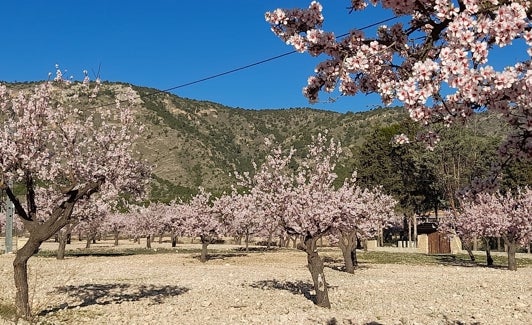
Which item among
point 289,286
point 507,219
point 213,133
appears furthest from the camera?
point 213,133

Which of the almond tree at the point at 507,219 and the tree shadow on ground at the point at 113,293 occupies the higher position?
the almond tree at the point at 507,219

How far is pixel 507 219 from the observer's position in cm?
3028

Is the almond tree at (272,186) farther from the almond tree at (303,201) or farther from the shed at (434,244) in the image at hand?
the shed at (434,244)

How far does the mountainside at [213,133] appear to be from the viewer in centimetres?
13562

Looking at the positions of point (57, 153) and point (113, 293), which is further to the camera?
point (113, 293)

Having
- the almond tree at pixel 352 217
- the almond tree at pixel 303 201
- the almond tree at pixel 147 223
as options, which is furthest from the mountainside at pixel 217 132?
the almond tree at pixel 303 201

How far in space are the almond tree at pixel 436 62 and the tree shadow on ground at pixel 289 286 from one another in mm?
13857

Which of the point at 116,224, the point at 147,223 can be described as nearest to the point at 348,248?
the point at 147,223

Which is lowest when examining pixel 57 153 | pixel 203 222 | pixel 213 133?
pixel 203 222

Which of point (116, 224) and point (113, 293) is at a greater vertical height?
point (116, 224)

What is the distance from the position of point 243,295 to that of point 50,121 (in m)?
9.02

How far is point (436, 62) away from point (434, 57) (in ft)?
5.84

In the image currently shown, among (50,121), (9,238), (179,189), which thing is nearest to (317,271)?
(50,121)

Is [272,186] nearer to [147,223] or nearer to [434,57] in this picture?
[434,57]
